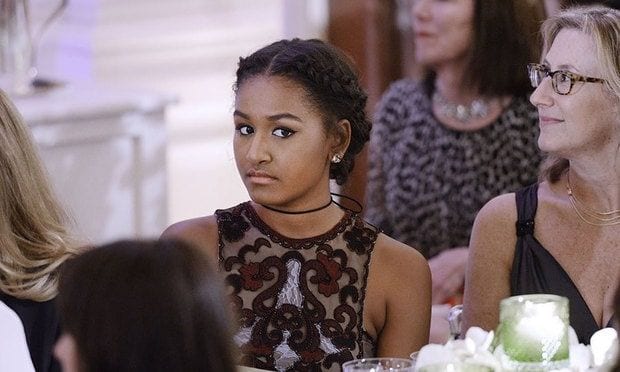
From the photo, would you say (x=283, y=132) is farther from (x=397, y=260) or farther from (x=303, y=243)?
(x=397, y=260)

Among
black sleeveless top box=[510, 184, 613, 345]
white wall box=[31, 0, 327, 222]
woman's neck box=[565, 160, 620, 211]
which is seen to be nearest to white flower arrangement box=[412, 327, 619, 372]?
black sleeveless top box=[510, 184, 613, 345]

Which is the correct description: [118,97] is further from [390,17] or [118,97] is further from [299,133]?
[299,133]

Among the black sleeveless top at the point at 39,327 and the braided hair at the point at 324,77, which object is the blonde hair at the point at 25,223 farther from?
the braided hair at the point at 324,77

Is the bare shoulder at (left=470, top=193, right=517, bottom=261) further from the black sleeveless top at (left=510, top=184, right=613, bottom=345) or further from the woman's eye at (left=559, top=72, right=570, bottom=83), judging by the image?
the woman's eye at (left=559, top=72, right=570, bottom=83)

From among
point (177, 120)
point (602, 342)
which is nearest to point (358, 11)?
point (177, 120)

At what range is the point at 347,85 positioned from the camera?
8.64 feet

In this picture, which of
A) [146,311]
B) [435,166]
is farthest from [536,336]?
[435,166]

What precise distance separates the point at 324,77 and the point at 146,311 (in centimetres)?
112

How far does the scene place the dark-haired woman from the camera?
372 centimetres

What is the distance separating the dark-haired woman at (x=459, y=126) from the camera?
12.2ft

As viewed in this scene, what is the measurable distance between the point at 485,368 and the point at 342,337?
0.67 m

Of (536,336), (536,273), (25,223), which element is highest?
(25,223)

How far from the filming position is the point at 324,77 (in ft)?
8.51

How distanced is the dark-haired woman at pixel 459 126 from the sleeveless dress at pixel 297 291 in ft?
3.56
